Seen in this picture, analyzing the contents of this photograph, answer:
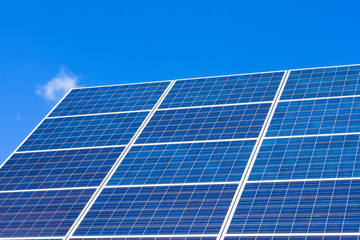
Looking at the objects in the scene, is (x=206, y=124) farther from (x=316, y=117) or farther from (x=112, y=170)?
(x=316, y=117)

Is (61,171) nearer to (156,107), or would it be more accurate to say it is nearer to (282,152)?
(156,107)

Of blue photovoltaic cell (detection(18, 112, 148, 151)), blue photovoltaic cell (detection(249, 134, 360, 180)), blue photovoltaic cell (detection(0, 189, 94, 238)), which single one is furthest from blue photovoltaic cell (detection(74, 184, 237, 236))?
blue photovoltaic cell (detection(18, 112, 148, 151))

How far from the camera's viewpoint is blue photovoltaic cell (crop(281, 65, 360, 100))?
156ft

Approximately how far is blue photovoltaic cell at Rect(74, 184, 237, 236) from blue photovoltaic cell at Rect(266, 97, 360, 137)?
6.61 m

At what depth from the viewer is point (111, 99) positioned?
55000 millimetres

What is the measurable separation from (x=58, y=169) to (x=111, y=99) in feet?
33.7

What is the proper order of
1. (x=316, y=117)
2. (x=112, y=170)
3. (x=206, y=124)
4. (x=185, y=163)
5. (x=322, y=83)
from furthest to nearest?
1. (x=322, y=83)
2. (x=206, y=124)
3. (x=316, y=117)
4. (x=112, y=170)
5. (x=185, y=163)

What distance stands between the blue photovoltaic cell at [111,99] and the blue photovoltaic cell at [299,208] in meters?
16.0

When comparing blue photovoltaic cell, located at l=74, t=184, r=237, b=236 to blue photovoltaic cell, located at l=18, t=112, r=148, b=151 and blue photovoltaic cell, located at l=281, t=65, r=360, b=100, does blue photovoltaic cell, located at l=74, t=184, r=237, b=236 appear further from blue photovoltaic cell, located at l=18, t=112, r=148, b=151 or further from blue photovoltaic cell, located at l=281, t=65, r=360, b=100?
blue photovoltaic cell, located at l=281, t=65, r=360, b=100

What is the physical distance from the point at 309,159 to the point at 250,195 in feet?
14.2

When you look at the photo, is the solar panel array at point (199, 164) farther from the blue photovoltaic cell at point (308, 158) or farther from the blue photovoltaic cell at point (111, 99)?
the blue photovoltaic cell at point (111, 99)

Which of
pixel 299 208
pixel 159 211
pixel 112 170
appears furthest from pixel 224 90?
pixel 299 208

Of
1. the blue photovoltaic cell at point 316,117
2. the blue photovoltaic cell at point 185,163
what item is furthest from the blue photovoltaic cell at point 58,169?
the blue photovoltaic cell at point 316,117

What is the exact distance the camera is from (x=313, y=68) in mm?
52062
